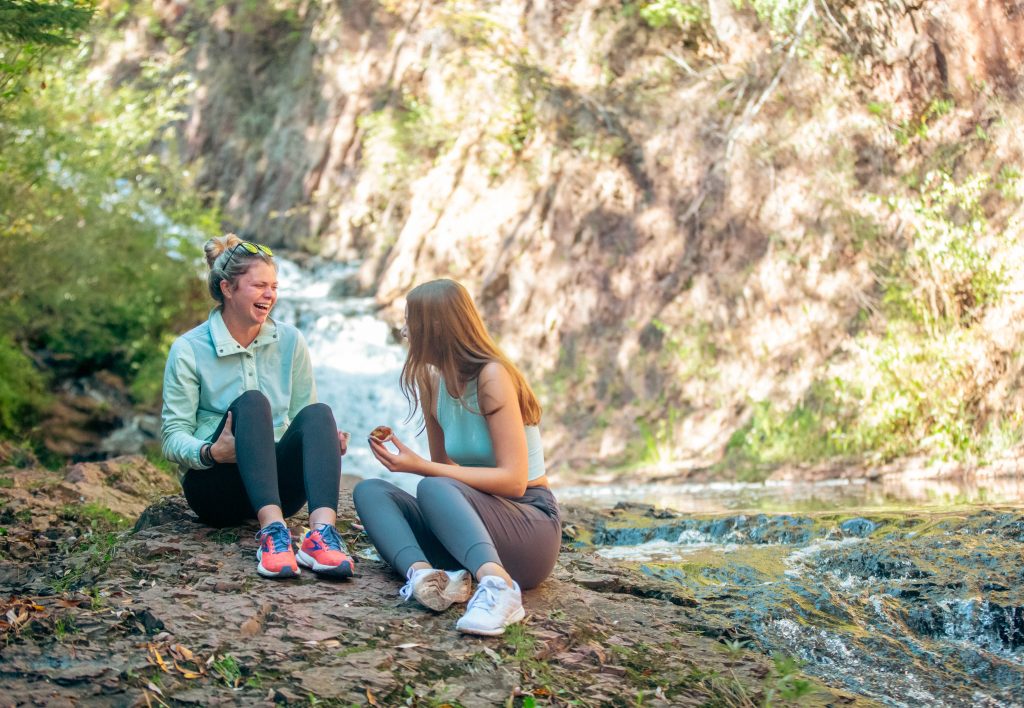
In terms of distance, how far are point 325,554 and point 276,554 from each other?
0.61 feet

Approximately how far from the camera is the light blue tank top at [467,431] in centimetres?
403

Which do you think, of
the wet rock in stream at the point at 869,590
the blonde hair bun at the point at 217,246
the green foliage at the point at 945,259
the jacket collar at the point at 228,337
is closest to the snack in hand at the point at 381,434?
the jacket collar at the point at 228,337

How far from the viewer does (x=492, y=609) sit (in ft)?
11.6

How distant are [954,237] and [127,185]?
1166cm

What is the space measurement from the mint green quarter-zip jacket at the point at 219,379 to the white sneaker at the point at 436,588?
1.03 meters

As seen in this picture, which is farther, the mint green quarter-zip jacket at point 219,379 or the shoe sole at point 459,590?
the mint green quarter-zip jacket at point 219,379

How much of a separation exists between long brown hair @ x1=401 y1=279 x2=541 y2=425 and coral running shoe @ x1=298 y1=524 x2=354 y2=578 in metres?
0.75

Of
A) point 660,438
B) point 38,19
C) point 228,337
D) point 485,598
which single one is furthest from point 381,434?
point 660,438

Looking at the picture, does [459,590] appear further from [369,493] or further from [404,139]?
[404,139]

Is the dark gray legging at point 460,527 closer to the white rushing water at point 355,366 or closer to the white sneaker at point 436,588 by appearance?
the white sneaker at point 436,588

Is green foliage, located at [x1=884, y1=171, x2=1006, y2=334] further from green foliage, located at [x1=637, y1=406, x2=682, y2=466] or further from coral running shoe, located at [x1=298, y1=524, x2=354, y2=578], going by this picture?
coral running shoe, located at [x1=298, y1=524, x2=354, y2=578]

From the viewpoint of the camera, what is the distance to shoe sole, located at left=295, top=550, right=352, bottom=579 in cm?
396

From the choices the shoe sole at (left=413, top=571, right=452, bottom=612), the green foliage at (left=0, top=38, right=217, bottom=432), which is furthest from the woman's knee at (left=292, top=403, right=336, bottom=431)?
the green foliage at (left=0, top=38, right=217, bottom=432)

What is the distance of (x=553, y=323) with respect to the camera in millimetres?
14328
